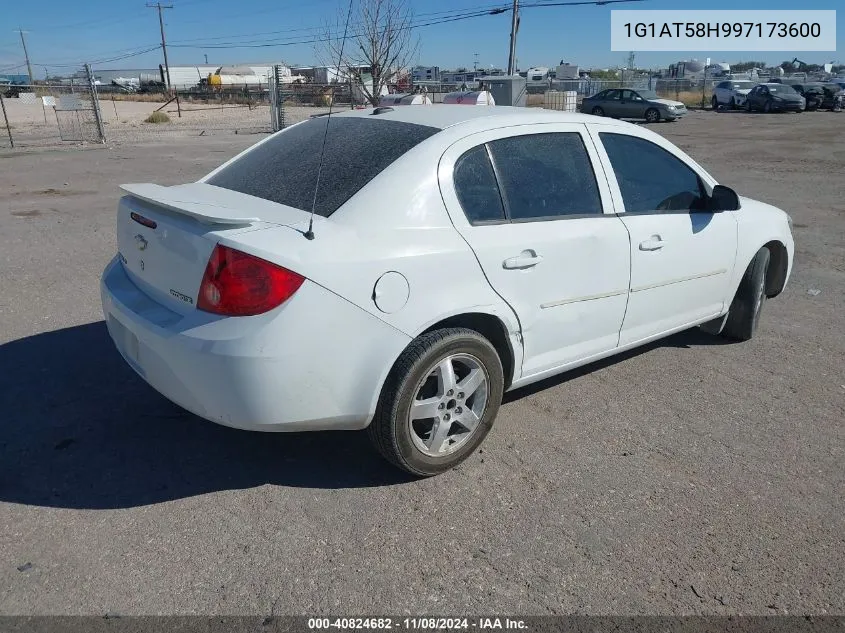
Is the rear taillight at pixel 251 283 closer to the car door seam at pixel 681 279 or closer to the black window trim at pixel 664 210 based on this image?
the black window trim at pixel 664 210

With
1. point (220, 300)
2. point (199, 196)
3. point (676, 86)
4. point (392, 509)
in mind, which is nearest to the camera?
point (220, 300)

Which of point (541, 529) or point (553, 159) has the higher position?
point (553, 159)

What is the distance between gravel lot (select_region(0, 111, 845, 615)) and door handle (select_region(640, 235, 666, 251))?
906 mm

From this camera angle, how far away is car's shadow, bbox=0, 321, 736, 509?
3.32 meters

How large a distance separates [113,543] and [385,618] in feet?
3.94

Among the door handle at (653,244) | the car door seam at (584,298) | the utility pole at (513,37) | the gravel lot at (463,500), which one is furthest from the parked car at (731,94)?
the car door seam at (584,298)

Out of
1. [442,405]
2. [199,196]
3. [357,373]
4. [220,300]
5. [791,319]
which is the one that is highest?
[199,196]

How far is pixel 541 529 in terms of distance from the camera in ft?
10.1

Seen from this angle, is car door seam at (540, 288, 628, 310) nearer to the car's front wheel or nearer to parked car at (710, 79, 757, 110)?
the car's front wheel

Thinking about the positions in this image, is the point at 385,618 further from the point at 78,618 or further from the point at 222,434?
the point at 222,434

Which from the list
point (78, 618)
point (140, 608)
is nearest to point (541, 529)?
point (140, 608)

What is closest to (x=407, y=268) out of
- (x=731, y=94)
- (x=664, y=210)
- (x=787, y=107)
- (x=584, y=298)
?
(x=584, y=298)

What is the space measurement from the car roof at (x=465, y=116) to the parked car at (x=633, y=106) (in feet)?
97.2

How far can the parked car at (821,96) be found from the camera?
1547 inches
